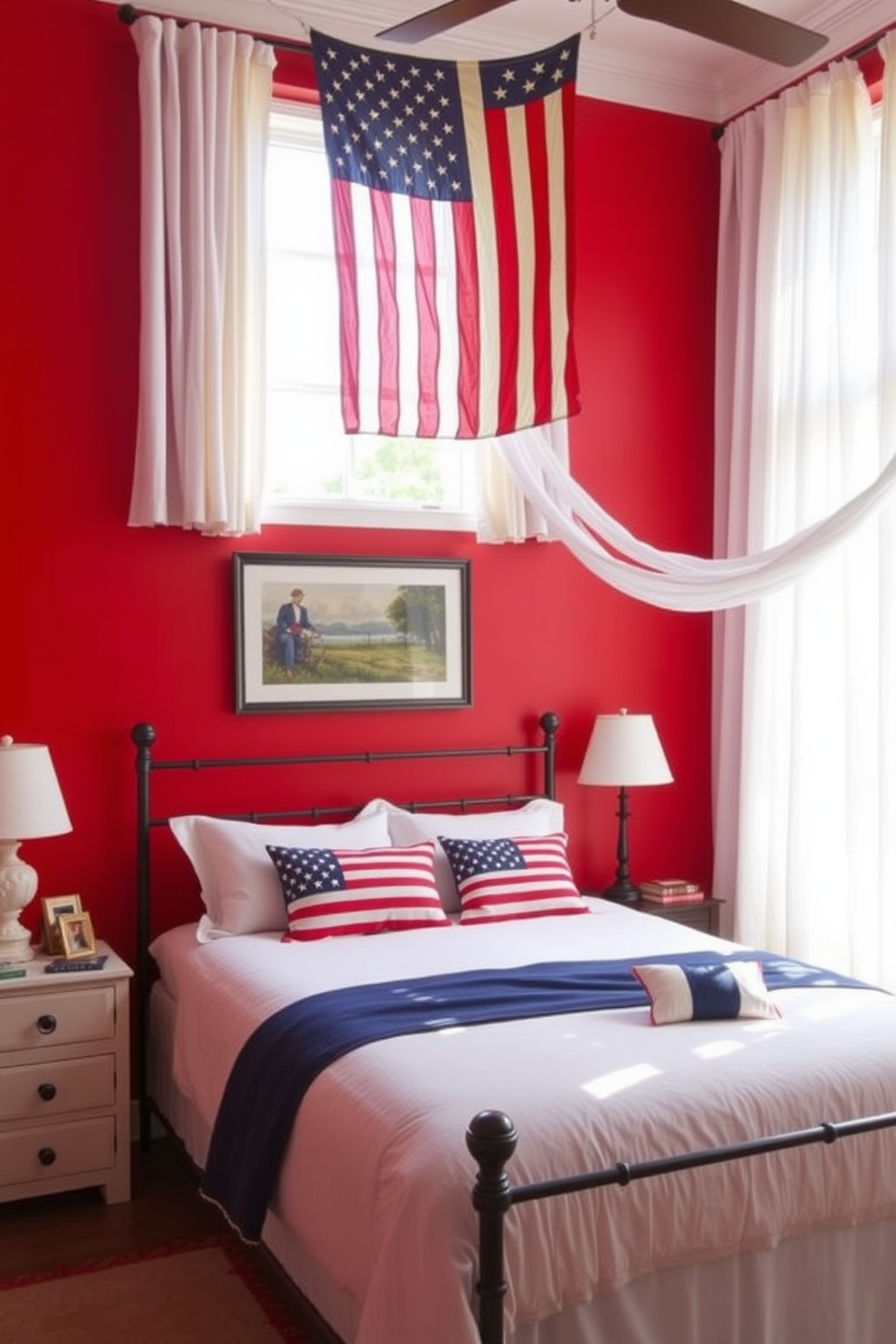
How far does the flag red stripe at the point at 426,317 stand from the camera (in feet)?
13.8

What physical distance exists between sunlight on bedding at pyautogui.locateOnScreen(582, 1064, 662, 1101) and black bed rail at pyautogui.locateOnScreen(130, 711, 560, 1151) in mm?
2159

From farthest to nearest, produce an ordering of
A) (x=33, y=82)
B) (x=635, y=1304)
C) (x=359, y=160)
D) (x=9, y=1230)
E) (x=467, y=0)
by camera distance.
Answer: (x=33, y=82) → (x=359, y=160) → (x=9, y=1230) → (x=467, y=0) → (x=635, y=1304)

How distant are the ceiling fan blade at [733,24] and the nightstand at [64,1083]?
9.82 ft

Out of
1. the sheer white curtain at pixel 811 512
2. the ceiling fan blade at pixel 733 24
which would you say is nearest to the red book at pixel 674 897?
the sheer white curtain at pixel 811 512

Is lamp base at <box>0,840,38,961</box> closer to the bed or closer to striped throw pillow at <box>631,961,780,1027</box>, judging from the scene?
the bed

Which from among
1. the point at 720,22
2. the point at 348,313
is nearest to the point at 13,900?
the point at 348,313

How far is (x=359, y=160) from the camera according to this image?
13.4 ft

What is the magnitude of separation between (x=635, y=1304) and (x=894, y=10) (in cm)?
432

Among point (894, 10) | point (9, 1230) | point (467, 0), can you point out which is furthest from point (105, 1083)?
point (894, 10)

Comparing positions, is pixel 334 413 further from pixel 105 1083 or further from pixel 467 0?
pixel 105 1083

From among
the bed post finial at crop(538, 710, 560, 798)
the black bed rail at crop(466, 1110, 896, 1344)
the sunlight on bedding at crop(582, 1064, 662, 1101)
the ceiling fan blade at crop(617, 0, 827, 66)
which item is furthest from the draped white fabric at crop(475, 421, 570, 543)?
the black bed rail at crop(466, 1110, 896, 1344)

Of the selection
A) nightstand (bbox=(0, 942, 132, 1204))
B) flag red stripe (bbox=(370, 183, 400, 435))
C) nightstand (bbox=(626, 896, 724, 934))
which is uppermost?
flag red stripe (bbox=(370, 183, 400, 435))

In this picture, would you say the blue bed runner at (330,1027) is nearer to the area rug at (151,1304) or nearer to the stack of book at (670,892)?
the area rug at (151,1304)

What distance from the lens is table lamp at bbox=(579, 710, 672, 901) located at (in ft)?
16.8
